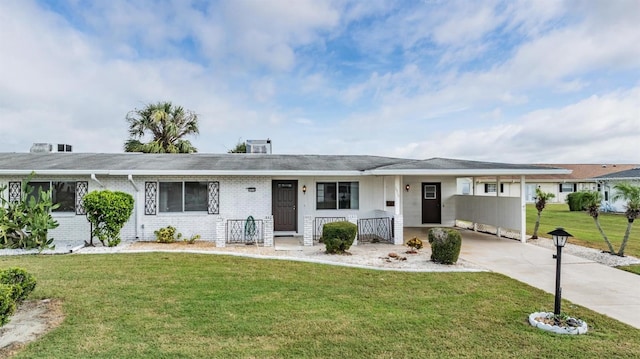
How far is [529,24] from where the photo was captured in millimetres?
12508

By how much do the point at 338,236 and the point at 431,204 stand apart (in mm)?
8037

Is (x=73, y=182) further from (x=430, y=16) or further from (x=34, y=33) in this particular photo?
(x=430, y=16)

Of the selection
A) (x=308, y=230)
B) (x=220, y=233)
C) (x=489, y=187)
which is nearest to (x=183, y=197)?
(x=220, y=233)

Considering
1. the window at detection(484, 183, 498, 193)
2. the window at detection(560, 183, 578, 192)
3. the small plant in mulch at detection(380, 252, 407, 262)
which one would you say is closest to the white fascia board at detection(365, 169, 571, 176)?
the small plant in mulch at detection(380, 252, 407, 262)

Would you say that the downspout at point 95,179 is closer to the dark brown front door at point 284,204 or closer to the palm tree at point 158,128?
the dark brown front door at point 284,204

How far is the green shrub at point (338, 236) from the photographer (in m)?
9.25

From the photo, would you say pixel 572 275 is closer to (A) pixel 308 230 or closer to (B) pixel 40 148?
(A) pixel 308 230

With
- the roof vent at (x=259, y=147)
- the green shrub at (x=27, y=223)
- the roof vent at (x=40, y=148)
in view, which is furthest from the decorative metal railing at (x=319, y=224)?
the roof vent at (x=40, y=148)

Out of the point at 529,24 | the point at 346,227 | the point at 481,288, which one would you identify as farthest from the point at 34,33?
the point at 529,24

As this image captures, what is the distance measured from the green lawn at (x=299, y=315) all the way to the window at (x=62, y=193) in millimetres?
3749

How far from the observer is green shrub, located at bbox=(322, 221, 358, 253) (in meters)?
9.25

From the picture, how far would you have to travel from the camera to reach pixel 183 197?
11367 mm

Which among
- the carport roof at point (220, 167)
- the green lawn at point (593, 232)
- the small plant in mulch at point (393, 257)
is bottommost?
the green lawn at point (593, 232)

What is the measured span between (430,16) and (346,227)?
8582mm
